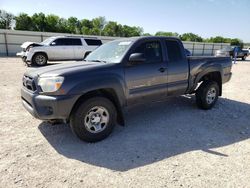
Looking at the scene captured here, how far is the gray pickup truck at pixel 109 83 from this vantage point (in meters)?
3.60

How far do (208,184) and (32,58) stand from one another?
12751 millimetres

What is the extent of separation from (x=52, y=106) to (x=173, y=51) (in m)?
3.00

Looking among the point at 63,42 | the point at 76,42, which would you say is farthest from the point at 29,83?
the point at 76,42

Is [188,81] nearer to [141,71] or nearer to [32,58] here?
[141,71]

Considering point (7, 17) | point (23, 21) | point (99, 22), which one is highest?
point (99, 22)

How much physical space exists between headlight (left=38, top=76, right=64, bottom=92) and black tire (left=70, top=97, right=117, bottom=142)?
488 millimetres

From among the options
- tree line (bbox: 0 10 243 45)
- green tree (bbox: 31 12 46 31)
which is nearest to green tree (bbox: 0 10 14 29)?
tree line (bbox: 0 10 243 45)

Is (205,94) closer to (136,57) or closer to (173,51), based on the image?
(173,51)

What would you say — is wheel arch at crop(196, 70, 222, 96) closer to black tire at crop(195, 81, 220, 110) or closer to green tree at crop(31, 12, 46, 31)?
black tire at crop(195, 81, 220, 110)

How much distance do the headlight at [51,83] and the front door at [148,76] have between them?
1258mm

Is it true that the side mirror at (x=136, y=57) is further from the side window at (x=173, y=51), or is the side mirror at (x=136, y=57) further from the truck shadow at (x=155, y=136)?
the truck shadow at (x=155, y=136)

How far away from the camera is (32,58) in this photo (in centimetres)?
1336

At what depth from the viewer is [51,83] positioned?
141 inches

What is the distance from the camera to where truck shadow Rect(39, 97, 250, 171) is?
3.54 m
